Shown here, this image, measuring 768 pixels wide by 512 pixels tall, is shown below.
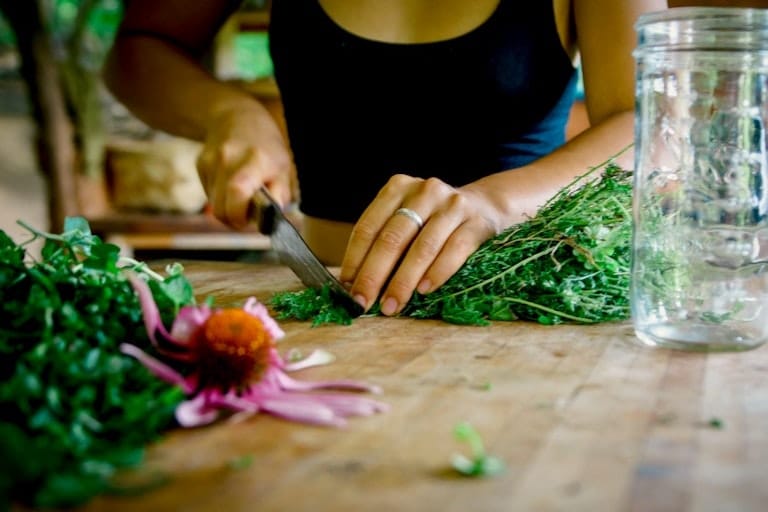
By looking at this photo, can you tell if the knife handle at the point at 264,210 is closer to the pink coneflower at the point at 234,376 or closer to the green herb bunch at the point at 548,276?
the green herb bunch at the point at 548,276

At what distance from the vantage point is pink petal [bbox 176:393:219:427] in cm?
62

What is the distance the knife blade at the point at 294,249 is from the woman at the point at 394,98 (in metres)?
0.06

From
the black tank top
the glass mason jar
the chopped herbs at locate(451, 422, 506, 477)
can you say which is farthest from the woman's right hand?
the chopped herbs at locate(451, 422, 506, 477)

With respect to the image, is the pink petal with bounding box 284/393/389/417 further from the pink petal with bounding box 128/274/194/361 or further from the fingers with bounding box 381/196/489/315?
the fingers with bounding box 381/196/489/315

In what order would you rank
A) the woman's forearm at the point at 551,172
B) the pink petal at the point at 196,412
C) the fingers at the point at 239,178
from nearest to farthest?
the pink petal at the point at 196,412
the woman's forearm at the point at 551,172
the fingers at the point at 239,178

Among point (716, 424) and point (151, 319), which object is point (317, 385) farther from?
point (716, 424)

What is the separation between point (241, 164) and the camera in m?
1.28

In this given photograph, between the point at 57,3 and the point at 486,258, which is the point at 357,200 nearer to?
the point at 486,258

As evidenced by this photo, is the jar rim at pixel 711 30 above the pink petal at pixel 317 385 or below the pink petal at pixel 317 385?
above

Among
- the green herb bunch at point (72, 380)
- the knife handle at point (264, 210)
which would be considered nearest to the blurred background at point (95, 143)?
the knife handle at point (264, 210)

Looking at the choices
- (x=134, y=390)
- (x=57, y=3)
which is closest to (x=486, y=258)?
(x=134, y=390)

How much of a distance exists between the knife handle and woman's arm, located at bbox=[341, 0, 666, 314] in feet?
0.60

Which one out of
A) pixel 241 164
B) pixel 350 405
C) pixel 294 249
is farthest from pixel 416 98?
pixel 350 405

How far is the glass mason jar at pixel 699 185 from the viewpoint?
845 mm
